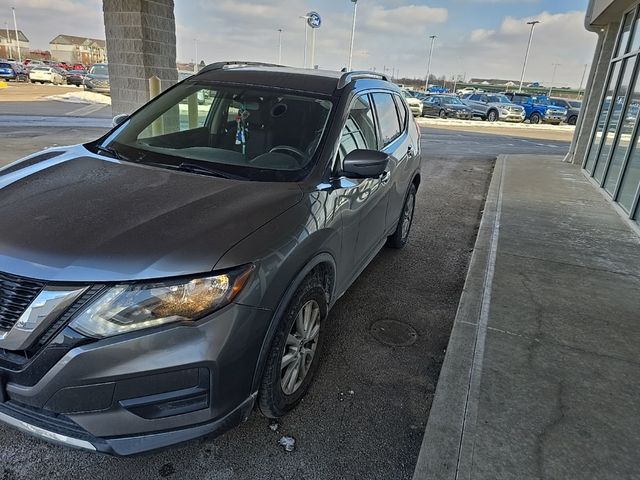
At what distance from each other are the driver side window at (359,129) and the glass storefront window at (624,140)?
5746mm

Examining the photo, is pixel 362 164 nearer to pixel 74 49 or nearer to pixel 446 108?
pixel 446 108

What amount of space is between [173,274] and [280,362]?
0.75 metres

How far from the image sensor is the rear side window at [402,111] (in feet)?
15.4

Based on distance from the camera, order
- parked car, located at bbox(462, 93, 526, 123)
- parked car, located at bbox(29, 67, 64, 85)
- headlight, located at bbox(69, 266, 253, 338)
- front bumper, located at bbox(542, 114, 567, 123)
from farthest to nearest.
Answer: parked car, located at bbox(29, 67, 64, 85) < front bumper, located at bbox(542, 114, 567, 123) < parked car, located at bbox(462, 93, 526, 123) < headlight, located at bbox(69, 266, 253, 338)

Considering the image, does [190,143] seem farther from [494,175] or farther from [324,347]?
[494,175]

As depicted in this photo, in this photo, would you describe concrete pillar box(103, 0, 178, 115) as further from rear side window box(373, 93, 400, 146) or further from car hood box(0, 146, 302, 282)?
car hood box(0, 146, 302, 282)

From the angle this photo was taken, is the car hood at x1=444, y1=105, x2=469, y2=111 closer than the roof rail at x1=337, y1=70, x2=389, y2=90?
No

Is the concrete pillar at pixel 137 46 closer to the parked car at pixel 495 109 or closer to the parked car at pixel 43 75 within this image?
the parked car at pixel 495 109

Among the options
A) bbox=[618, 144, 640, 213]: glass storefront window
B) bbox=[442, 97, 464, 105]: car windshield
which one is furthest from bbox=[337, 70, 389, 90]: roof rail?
bbox=[442, 97, 464, 105]: car windshield

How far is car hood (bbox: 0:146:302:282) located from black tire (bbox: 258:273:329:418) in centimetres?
44

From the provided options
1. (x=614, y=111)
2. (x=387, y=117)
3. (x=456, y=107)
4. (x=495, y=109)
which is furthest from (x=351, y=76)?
(x=495, y=109)

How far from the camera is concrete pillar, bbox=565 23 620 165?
1066cm

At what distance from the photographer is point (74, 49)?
11769 cm

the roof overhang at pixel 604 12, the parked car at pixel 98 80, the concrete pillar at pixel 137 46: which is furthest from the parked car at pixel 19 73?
the roof overhang at pixel 604 12
